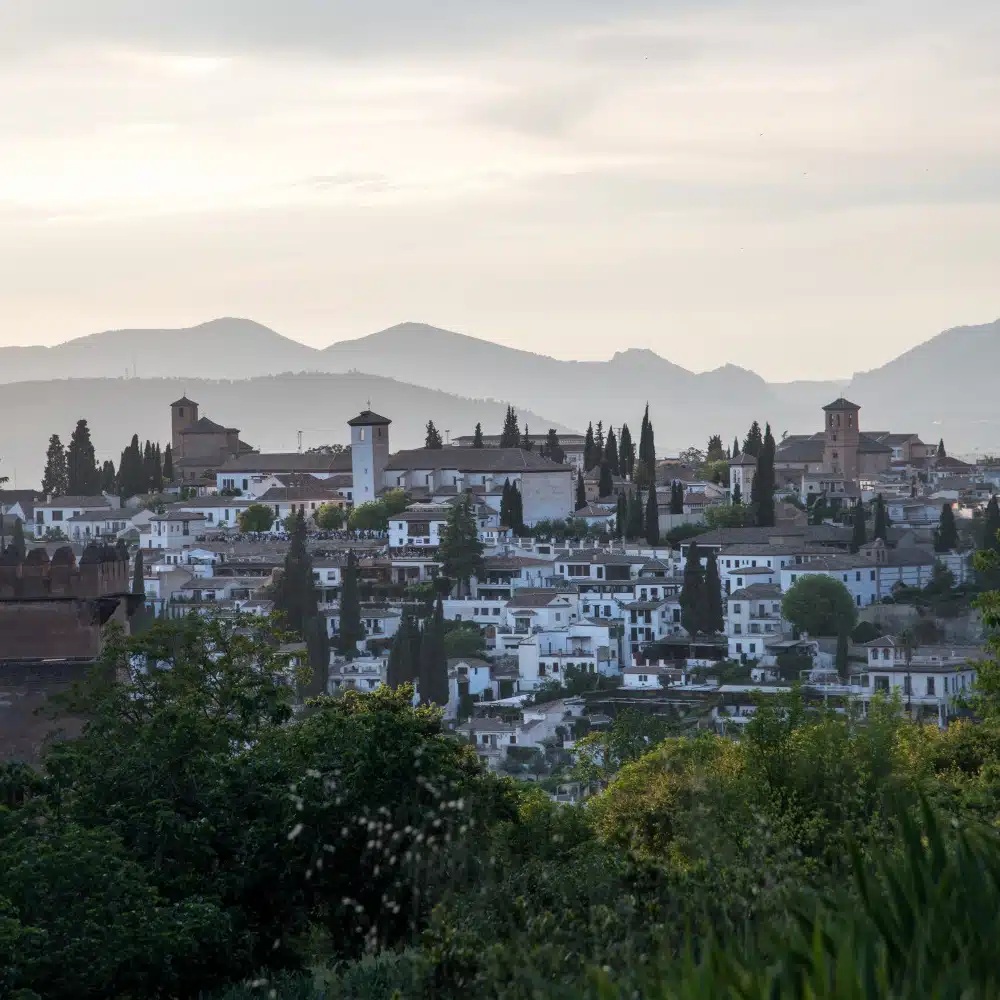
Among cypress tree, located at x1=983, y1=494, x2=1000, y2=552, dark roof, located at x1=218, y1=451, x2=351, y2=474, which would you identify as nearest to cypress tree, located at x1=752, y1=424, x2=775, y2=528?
cypress tree, located at x1=983, y1=494, x2=1000, y2=552

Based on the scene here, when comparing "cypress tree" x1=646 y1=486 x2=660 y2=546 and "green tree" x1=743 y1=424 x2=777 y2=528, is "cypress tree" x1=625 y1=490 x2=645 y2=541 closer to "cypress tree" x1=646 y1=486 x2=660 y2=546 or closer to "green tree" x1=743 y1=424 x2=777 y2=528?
"cypress tree" x1=646 y1=486 x2=660 y2=546

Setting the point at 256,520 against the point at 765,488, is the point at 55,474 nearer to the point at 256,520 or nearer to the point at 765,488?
the point at 256,520

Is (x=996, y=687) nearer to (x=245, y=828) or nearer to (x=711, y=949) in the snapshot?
(x=245, y=828)

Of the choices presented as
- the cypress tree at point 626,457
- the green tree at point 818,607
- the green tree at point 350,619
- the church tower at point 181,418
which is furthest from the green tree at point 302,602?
the church tower at point 181,418

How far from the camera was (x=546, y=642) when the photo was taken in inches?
2534

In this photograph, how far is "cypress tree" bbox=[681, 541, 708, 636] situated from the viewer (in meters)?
65.6

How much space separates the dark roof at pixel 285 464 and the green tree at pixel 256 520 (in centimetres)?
793

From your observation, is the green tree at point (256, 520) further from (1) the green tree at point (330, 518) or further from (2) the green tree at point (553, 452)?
(2) the green tree at point (553, 452)

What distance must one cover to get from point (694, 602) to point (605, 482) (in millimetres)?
19125

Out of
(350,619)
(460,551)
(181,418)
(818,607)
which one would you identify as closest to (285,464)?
(181,418)

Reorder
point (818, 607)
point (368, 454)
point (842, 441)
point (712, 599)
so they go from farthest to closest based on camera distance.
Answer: point (842, 441) < point (368, 454) < point (712, 599) < point (818, 607)

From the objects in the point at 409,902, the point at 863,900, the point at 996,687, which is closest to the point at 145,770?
the point at 409,902

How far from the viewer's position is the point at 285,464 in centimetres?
9556

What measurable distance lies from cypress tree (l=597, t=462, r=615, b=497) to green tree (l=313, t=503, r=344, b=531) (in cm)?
1062
